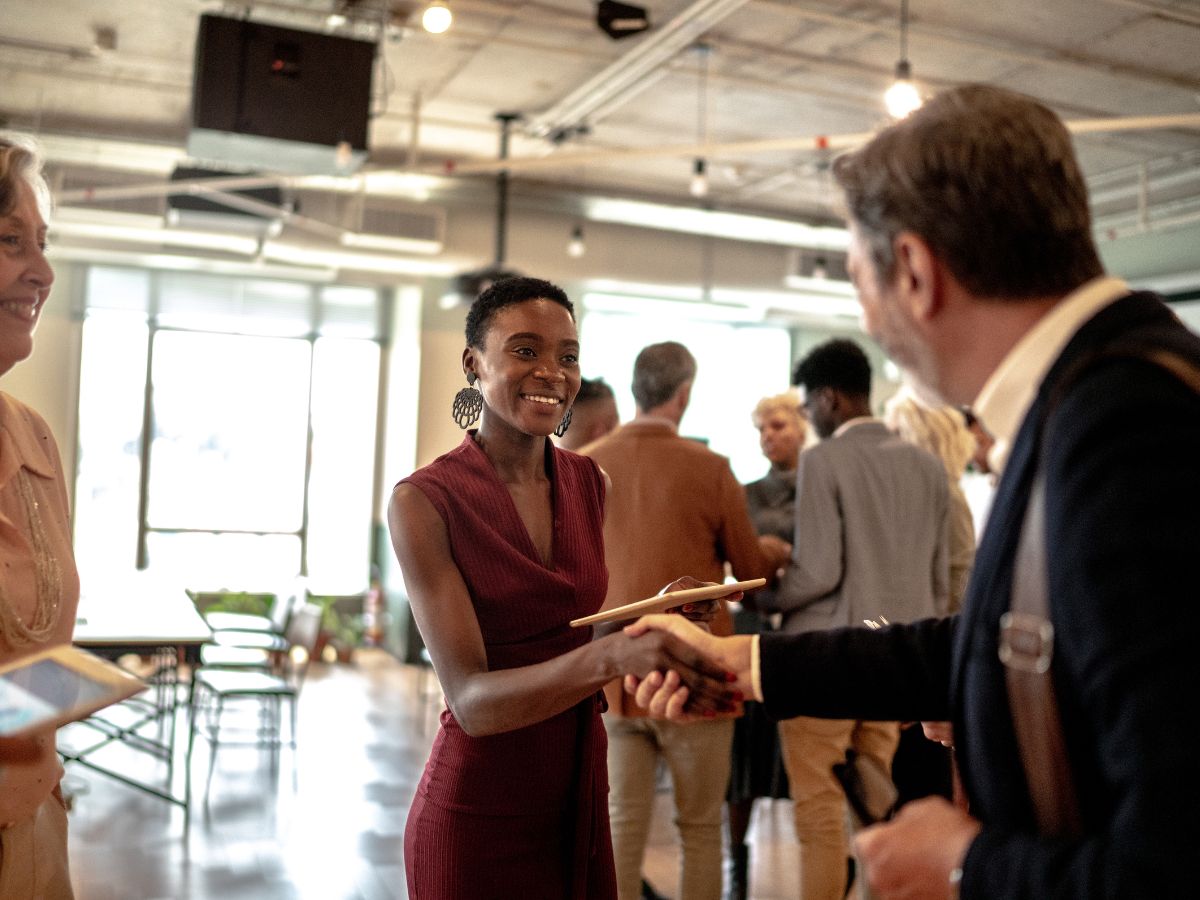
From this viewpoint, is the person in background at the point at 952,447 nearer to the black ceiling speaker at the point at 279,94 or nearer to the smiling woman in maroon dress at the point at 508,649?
the smiling woman in maroon dress at the point at 508,649

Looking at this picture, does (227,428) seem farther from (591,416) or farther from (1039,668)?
(1039,668)

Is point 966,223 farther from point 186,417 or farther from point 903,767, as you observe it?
point 186,417

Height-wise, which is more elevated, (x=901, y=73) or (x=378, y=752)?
(x=901, y=73)

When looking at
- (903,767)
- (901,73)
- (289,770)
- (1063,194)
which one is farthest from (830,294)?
(1063,194)

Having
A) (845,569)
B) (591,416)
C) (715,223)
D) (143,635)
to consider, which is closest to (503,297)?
(845,569)

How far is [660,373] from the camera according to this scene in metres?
3.52

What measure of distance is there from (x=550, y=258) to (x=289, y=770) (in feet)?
18.8

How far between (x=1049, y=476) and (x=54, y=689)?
1062 mm

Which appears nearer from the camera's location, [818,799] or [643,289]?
[818,799]

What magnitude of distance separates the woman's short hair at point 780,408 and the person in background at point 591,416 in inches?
24.6

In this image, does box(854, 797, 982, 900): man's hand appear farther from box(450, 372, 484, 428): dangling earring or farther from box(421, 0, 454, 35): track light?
box(421, 0, 454, 35): track light

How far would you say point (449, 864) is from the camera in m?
1.92

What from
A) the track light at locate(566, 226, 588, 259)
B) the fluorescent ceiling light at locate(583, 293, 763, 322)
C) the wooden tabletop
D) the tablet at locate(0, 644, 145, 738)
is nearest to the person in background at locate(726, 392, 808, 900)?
the wooden tabletop

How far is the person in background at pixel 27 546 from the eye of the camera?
1.65 metres
